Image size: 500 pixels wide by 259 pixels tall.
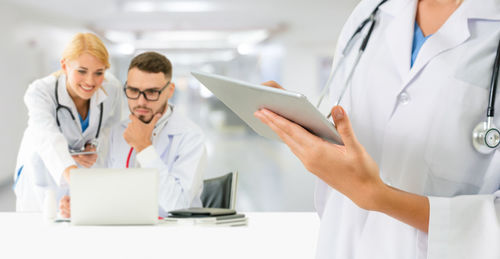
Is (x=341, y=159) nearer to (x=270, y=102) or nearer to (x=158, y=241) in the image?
(x=270, y=102)

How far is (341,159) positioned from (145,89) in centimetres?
238

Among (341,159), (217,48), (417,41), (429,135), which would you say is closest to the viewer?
(341,159)

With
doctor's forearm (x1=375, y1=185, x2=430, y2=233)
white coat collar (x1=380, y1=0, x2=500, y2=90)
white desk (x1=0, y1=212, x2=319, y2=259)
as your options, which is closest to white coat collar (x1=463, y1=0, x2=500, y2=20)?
white coat collar (x1=380, y1=0, x2=500, y2=90)

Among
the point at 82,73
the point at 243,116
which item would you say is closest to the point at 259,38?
the point at 82,73

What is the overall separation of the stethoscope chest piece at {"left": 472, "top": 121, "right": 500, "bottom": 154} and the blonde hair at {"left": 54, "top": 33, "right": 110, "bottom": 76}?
8.28ft

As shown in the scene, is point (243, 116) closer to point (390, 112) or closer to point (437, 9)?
point (390, 112)

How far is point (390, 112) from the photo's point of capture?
96 centimetres

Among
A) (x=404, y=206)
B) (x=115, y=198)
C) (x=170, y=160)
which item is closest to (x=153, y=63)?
(x=170, y=160)

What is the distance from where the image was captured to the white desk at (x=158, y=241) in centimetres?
156

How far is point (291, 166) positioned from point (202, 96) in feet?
2.76

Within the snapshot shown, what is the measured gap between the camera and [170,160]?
285 cm

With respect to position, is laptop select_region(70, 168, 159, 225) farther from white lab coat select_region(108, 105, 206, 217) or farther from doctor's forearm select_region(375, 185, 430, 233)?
doctor's forearm select_region(375, 185, 430, 233)

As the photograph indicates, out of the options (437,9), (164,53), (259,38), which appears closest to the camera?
(437,9)

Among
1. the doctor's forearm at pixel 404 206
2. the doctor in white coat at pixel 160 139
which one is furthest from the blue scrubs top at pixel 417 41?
the doctor in white coat at pixel 160 139
